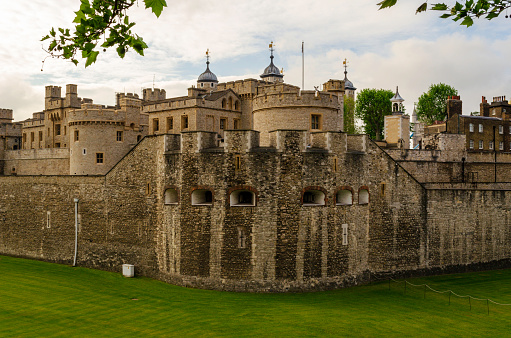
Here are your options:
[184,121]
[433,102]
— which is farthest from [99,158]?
[433,102]

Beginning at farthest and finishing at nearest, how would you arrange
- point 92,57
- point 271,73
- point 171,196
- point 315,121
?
point 271,73 → point 315,121 → point 171,196 → point 92,57

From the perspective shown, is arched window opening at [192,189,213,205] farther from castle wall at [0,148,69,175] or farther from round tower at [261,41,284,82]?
round tower at [261,41,284,82]

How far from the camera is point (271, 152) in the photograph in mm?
22234

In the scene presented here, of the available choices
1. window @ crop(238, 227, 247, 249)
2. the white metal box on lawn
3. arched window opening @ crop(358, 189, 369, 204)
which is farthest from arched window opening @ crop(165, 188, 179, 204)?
arched window opening @ crop(358, 189, 369, 204)

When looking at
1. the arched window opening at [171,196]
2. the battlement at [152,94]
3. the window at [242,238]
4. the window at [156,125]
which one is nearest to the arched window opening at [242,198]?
the window at [242,238]

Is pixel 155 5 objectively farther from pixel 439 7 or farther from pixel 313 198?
pixel 313 198

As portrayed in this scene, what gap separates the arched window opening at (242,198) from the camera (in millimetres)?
22625

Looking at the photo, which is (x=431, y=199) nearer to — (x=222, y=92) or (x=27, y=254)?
(x=222, y=92)

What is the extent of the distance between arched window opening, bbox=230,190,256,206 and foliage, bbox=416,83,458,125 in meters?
50.3

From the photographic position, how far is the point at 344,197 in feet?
78.1

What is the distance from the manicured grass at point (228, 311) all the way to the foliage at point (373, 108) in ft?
130

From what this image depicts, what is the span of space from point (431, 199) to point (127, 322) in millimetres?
17313

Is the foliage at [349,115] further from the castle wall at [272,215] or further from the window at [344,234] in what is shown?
the window at [344,234]

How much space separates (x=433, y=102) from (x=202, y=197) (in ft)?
172
